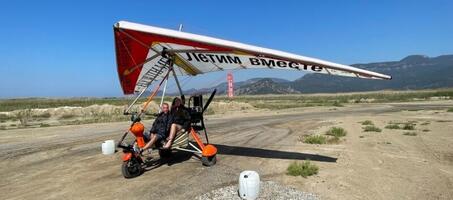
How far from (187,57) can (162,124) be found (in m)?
2.14

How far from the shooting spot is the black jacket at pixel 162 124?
35.3ft

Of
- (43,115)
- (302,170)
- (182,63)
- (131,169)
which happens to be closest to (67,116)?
(43,115)

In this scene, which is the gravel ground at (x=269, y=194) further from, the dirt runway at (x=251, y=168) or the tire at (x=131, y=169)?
the tire at (x=131, y=169)

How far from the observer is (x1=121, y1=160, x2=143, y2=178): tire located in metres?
9.30

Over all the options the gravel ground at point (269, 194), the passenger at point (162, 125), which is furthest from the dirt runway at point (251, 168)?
the passenger at point (162, 125)

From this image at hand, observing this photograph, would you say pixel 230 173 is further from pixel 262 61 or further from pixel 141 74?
pixel 141 74

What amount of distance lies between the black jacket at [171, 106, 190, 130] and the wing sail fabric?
1.60m

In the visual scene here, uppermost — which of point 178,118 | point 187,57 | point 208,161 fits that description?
point 187,57

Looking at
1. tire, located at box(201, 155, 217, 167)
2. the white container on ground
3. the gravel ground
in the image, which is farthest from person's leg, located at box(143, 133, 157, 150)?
the white container on ground

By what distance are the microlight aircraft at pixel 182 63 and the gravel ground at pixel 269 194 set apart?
2445 millimetres

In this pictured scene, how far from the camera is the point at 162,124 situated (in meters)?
10.9

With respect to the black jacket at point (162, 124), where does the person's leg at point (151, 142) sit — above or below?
below

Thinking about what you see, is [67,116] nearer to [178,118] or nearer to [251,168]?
[178,118]

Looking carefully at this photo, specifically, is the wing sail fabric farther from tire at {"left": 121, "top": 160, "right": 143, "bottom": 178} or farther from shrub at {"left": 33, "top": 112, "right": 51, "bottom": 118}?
shrub at {"left": 33, "top": 112, "right": 51, "bottom": 118}
